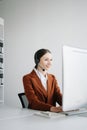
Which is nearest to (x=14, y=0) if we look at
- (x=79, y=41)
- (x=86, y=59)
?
(x=79, y=41)

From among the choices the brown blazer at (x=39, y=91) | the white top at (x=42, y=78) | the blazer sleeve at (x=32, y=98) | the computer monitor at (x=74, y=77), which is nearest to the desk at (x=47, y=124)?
the computer monitor at (x=74, y=77)

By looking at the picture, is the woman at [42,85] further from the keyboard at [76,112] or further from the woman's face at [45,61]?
the keyboard at [76,112]

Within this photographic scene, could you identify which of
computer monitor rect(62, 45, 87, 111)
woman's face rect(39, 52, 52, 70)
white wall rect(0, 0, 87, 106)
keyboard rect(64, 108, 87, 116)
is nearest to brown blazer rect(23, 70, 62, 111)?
woman's face rect(39, 52, 52, 70)

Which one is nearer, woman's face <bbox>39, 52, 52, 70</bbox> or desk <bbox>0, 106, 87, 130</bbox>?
desk <bbox>0, 106, 87, 130</bbox>

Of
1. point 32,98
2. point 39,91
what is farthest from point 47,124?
point 39,91

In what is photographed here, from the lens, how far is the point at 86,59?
1.88 m

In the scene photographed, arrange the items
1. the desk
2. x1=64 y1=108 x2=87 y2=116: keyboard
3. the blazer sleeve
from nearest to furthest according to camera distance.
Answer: the desk → x1=64 y1=108 x2=87 y2=116: keyboard → the blazer sleeve

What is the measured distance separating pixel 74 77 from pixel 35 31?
3432 millimetres

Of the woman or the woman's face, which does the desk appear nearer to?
the woman

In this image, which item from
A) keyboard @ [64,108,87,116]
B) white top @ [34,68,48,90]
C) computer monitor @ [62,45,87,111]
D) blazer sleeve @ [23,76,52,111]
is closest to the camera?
computer monitor @ [62,45,87,111]

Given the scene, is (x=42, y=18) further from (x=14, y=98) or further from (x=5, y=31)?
(x=14, y=98)

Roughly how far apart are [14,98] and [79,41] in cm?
204

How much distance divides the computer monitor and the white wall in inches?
102

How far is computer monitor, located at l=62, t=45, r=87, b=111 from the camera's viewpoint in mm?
1722
